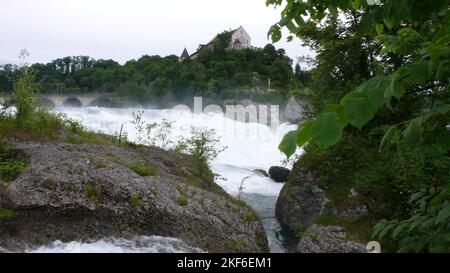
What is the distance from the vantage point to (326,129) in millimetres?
1310

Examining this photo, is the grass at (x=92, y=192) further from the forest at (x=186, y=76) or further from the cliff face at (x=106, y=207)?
the forest at (x=186, y=76)

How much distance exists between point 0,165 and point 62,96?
1713 inches

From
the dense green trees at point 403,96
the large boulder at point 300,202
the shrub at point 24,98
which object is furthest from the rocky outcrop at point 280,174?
the dense green trees at point 403,96

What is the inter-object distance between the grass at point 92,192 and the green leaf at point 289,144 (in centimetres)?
657

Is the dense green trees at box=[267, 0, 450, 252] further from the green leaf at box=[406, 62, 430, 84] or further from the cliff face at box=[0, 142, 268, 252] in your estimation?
the cliff face at box=[0, 142, 268, 252]

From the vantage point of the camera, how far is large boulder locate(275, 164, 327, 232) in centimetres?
1126

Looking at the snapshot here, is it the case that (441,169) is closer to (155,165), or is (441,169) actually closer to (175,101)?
Result: (155,165)

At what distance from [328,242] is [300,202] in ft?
10.7

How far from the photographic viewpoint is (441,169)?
797 centimetres

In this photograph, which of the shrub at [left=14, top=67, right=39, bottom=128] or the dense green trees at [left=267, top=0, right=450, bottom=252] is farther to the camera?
the shrub at [left=14, top=67, right=39, bottom=128]

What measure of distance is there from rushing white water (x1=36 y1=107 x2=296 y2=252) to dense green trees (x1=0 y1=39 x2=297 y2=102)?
2189cm

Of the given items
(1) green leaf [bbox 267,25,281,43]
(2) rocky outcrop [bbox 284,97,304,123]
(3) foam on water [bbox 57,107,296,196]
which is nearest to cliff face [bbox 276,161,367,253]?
(3) foam on water [bbox 57,107,296,196]

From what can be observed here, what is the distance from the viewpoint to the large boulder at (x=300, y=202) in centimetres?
1126

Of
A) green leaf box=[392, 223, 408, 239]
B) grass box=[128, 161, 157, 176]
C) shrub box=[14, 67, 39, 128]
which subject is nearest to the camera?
green leaf box=[392, 223, 408, 239]
